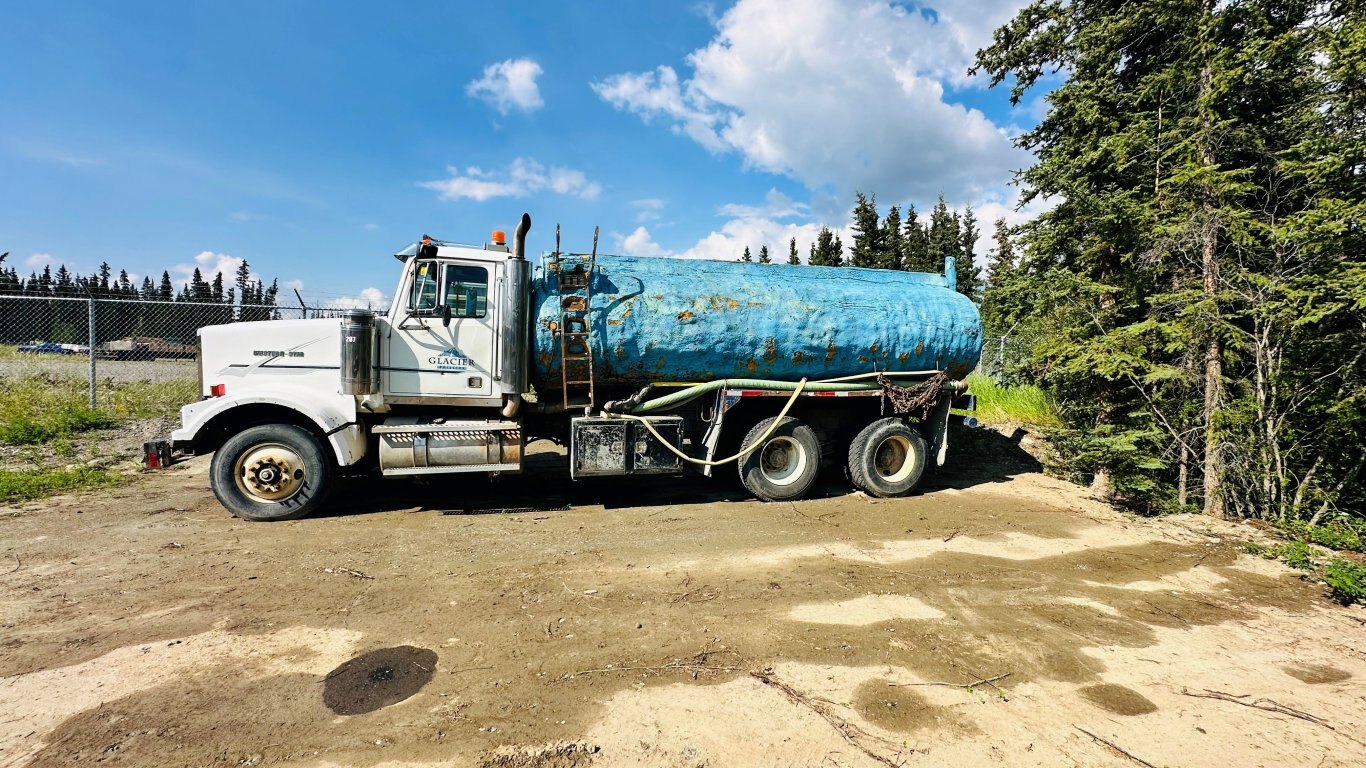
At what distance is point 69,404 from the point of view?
969 centimetres

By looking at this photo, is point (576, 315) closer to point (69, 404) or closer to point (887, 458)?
point (887, 458)

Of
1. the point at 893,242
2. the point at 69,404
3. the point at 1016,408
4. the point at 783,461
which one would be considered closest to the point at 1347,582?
the point at 783,461

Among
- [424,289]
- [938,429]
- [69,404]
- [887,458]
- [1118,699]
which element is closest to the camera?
[1118,699]

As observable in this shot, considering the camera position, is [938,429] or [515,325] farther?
[938,429]

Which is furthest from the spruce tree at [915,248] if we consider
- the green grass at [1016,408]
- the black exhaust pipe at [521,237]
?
the black exhaust pipe at [521,237]

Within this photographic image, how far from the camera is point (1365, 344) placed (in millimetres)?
5668

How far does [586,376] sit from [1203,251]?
708 centimetres

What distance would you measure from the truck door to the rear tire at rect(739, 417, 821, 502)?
10.6 feet

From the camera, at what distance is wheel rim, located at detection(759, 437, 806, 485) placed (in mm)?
7551

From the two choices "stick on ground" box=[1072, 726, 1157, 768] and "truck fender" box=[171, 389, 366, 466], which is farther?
"truck fender" box=[171, 389, 366, 466]

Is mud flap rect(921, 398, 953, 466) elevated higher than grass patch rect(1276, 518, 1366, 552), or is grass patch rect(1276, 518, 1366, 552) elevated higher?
mud flap rect(921, 398, 953, 466)

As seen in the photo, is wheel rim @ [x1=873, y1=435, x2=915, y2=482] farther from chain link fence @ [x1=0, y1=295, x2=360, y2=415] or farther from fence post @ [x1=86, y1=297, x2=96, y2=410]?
fence post @ [x1=86, y1=297, x2=96, y2=410]

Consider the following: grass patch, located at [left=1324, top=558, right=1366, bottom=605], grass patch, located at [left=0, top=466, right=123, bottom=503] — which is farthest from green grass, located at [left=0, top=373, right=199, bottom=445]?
grass patch, located at [left=1324, top=558, right=1366, bottom=605]

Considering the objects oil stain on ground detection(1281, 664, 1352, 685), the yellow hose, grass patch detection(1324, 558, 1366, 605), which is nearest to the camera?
oil stain on ground detection(1281, 664, 1352, 685)
